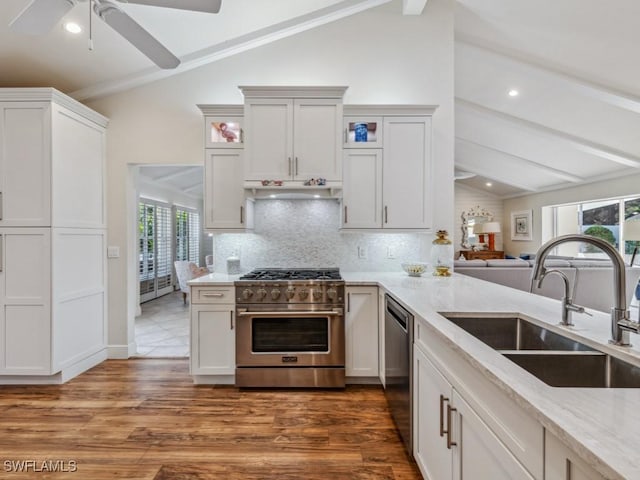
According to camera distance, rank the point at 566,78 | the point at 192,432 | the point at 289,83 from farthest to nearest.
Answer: the point at 566,78, the point at 289,83, the point at 192,432

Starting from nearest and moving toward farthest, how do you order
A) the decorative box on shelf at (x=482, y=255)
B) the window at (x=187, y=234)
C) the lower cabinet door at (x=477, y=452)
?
the lower cabinet door at (x=477, y=452) < the window at (x=187, y=234) < the decorative box on shelf at (x=482, y=255)

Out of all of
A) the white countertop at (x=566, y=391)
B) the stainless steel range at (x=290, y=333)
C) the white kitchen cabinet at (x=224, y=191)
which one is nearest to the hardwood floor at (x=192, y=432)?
the stainless steel range at (x=290, y=333)

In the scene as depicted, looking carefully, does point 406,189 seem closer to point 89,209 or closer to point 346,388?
point 346,388

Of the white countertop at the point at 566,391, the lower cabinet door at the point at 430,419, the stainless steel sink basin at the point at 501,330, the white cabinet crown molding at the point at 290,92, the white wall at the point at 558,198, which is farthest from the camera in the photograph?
the white wall at the point at 558,198

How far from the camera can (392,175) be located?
311 centimetres

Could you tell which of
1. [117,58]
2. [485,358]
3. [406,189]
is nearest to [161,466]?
[485,358]

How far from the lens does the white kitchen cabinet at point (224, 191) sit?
309 cm

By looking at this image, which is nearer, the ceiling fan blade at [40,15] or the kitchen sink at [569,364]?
the kitchen sink at [569,364]

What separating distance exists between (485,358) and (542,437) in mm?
307

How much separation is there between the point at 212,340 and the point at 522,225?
8.98m

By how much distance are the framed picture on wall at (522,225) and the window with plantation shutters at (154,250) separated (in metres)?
9.21

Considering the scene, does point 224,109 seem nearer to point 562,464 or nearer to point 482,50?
point 482,50

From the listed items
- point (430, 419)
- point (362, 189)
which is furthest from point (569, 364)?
point (362, 189)

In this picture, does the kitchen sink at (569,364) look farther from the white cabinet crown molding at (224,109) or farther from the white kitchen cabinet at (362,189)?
the white cabinet crown molding at (224,109)
